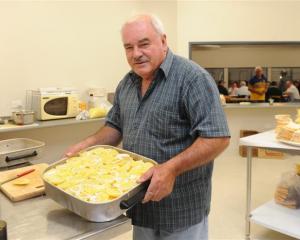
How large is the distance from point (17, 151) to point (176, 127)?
3.35 feet

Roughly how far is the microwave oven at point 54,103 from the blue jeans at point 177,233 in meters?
1.81

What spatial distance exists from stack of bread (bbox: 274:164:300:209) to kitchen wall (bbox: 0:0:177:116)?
2.05 metres

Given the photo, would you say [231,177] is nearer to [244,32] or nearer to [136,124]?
[244,32]

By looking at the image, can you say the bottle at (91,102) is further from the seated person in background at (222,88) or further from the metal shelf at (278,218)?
the seated person in background at (222,88)

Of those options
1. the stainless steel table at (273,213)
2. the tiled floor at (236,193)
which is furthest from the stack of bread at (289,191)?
the tiled floor at (236,193)

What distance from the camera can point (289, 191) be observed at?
2617 mm

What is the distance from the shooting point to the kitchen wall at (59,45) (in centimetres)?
296

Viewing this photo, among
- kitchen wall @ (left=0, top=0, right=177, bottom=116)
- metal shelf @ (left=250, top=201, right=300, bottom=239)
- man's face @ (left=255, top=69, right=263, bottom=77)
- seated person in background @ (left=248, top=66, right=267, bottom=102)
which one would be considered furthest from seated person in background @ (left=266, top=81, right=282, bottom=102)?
metal shelf @ (left=250, top=201, right=300, bottom=239)

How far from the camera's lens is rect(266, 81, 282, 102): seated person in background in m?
4.81

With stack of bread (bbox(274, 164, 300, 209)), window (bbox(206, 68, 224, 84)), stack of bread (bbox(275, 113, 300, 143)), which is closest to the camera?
stack of bread (bbox(275, 113, 300, 143))

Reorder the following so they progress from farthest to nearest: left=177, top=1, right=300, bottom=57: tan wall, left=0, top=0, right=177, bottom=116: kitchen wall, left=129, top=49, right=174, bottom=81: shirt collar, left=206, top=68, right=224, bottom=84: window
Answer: left=206, top=68, right=224, bottom=84: window < left=177, top=1, right=300, bottom=57: tan wall < left=0, top=0, right=177, bottom=116: kitchen wall < left=129, top=49, right=174, bottom=81: shirt collar

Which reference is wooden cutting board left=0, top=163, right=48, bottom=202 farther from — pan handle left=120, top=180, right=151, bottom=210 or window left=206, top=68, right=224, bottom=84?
window left=206, top=68, right=224, bottom=84

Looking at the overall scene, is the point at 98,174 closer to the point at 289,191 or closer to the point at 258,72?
the point at 289,191

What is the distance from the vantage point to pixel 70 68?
3.37 metres
